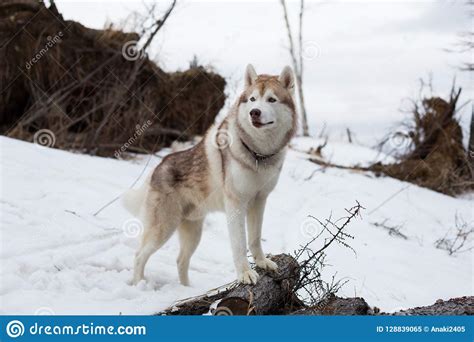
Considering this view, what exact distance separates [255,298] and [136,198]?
2120mm

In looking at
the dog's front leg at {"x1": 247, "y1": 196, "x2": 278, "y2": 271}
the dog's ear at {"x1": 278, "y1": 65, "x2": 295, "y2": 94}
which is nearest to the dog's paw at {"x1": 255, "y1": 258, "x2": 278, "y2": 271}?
the dog's front leg at {"x1": 247, "y1": 196, "x2": 278, "y2": 271}

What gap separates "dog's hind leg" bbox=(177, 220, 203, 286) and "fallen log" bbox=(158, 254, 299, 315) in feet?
3.08

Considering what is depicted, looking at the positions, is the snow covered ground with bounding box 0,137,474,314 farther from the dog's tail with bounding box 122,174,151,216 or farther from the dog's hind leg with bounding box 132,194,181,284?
the dog's tail with bounding box 122,174,151,216

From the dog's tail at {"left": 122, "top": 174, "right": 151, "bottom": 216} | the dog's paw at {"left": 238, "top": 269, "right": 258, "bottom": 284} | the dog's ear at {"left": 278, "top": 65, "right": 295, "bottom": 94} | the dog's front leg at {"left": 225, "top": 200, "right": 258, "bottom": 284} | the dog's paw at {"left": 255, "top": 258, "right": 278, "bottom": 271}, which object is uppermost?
the dog's ear at {"left": 278, "top": 65, "right": 295, "bottom": 94}

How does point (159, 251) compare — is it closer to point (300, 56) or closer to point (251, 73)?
point (251, 73)

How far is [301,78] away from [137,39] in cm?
790

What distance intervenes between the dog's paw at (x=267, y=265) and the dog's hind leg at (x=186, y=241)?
3.64 ft

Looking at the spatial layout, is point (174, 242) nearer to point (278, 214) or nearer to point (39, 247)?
point (39, 247)

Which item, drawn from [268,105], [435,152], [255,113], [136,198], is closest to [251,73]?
[268,105]

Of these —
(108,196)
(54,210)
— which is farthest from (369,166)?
(54,210)

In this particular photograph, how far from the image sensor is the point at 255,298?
175 inches

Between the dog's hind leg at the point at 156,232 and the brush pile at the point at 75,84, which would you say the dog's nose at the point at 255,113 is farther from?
the brush pile at the point at 75,84

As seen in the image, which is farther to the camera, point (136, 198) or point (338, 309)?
point (136, 198)

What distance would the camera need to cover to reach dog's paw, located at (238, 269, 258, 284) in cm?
466
